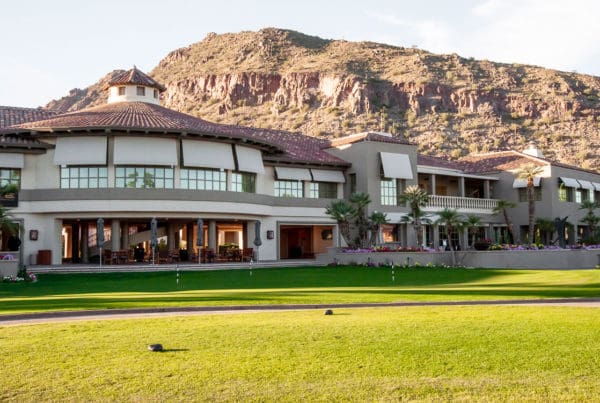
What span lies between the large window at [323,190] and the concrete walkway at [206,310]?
99.1 feet

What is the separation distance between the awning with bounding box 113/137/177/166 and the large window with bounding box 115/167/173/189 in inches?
45.6

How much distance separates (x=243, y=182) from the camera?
42781mm

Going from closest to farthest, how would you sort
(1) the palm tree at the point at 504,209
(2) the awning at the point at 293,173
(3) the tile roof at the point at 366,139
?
(2) the awning at the point at 293,173 < (3) the tile roof at the point at 366,139 < (1) the palm tree at the point at 504,209

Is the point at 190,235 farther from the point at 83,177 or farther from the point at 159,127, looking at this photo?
the point at 159,127

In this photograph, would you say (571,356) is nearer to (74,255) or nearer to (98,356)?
(98,356)

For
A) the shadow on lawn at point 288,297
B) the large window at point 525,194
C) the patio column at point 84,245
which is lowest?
the shadow on lawn at point 288,297

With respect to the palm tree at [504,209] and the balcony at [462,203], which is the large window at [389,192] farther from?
the palm tree at [504,209]

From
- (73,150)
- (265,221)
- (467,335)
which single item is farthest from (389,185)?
(467,335)

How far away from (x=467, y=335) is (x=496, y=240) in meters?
46.6

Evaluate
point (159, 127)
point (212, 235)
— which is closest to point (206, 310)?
point (159, 127)

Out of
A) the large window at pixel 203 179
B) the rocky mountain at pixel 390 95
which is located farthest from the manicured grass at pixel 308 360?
the rocky mountain at pixel 390 95

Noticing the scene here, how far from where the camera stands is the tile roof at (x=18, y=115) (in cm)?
4250

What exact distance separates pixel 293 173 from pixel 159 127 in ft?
38.3

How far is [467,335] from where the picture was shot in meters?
10.9
